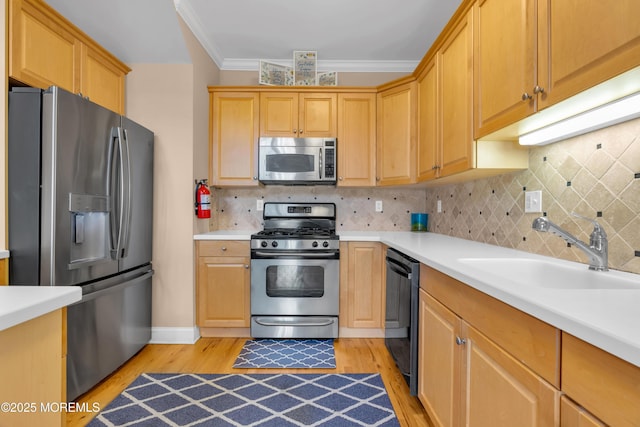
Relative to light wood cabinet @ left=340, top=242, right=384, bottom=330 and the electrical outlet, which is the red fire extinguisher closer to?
light wood cabinet @ left=340, top=242, right=384, bottom=330

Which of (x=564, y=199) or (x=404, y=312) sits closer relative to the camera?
(x=564, y=199)

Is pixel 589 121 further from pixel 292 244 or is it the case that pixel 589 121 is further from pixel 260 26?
pixel 260 26

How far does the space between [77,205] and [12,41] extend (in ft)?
2.80

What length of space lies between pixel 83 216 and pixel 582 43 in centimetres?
239

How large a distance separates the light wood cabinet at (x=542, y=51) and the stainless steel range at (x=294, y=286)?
1.55m

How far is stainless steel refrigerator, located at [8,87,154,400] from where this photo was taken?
5.38ft

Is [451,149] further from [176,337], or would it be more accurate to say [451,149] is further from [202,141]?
[176,337]

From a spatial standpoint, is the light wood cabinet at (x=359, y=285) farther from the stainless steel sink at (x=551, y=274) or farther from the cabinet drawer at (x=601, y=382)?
the cabinet drawer at (x=601, y=382)

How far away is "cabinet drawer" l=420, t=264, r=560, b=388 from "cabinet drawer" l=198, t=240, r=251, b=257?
1.77 meters

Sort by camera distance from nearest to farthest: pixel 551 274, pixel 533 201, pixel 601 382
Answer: pixel 601 382 → pixel 551 274 → pixel 533 201

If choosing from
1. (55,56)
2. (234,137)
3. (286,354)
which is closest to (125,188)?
(55,56)

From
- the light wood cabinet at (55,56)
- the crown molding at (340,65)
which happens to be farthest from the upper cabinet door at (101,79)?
the crown molding at (340,65)

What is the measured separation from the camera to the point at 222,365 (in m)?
2.29

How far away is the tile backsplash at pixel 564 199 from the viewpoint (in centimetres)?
115
